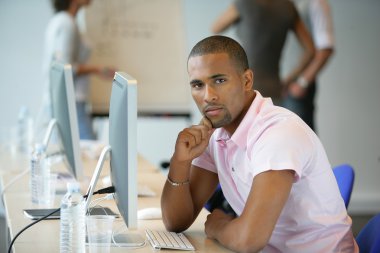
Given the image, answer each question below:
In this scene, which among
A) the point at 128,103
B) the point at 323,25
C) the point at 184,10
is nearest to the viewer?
the point at 128,103

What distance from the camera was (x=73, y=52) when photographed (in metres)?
4.32

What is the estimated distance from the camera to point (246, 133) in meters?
1.92

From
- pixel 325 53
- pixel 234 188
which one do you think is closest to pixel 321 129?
pixel 325 53

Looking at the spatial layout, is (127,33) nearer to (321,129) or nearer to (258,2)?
(258,2)

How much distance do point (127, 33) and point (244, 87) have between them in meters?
3.08

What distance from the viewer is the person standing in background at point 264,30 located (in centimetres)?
433

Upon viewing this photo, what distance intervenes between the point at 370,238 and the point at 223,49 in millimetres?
706

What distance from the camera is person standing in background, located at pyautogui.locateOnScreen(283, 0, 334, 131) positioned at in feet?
15.4

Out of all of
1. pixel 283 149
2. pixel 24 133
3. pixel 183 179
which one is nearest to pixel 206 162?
pixel 183 179

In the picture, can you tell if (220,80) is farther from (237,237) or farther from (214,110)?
(237,237)

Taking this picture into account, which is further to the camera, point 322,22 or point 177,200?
point 322,22

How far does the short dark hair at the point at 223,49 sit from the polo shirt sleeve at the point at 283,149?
10.4 inches

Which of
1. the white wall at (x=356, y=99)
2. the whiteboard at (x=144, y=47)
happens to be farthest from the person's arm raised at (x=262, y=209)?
the white wall at (x=356, y=99)

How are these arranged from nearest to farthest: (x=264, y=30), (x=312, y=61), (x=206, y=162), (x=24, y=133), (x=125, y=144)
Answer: (x=125, y=144), (x=206, y=162), (x=24, y=133), (x=264, y=30), (x=312, y=61)
